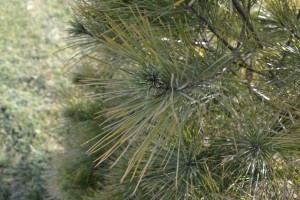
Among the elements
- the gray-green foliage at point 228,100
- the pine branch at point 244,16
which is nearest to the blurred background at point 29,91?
the gray-green foliage at point 228,100

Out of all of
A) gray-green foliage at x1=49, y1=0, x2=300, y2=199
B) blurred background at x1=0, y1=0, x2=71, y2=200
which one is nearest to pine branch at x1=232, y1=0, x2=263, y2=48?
gray-green foliage at x1=49, y1=0, x2=300, y2=199

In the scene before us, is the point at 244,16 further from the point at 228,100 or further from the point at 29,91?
the point at 29,91

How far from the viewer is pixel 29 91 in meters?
4.15

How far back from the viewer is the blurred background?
3.43 m

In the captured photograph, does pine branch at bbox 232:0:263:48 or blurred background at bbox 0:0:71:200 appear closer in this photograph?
pine branch at bbox 232:0:263:48

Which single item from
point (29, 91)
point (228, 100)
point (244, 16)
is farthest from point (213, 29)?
point (29, 91)

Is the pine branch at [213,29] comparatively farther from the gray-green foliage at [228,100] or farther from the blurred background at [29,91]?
the blurred background at [29,91]

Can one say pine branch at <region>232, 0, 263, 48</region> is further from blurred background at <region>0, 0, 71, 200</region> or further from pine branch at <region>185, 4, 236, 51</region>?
blurred background at <region>0, 0, 71, 200</region>

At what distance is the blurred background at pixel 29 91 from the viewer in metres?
3.43

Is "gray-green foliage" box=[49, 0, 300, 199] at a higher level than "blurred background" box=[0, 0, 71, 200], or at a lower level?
higher

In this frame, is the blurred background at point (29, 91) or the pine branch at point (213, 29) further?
the blurred background at point (29, 91)

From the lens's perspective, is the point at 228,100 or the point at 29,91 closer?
the point at 228,100

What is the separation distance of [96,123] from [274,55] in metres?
1.07

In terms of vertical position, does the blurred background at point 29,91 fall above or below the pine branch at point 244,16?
below
